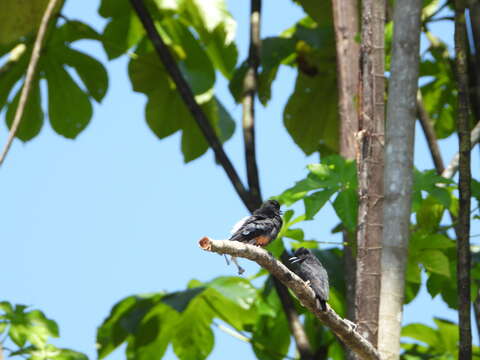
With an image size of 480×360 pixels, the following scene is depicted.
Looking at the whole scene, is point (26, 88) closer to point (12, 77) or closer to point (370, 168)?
point (370, 168)

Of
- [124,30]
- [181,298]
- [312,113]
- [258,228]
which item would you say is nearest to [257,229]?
[258,228]

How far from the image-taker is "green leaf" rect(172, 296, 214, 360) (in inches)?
239

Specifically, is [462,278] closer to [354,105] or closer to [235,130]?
[354,105]

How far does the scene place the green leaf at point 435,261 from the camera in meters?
4.21

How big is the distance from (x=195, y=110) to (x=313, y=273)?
9.59 ft

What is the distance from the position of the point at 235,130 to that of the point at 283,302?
75.8 inches

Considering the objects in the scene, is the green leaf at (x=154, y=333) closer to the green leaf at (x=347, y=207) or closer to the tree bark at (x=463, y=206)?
the green leaf at (x=347, y=207)

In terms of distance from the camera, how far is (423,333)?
20.6 feet

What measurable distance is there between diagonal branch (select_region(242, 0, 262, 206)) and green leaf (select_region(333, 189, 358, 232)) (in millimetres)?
1166

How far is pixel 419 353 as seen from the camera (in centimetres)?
604

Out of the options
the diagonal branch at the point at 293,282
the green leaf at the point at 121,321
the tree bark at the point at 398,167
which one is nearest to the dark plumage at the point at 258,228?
the diagonal branch at the point at 293,282

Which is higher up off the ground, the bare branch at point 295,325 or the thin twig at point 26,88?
the thin twig at point 26,88

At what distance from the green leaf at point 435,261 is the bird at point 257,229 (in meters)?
1.07

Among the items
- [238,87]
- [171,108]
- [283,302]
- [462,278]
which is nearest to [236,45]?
[238,87]
